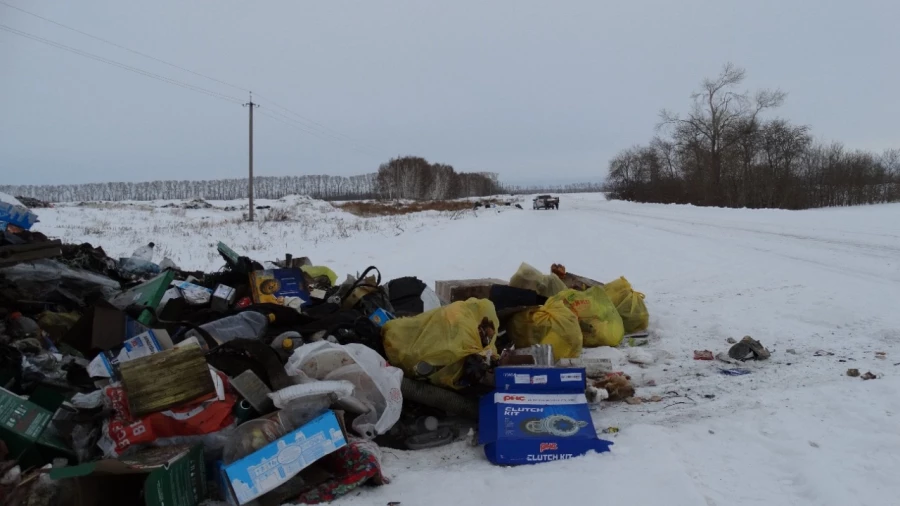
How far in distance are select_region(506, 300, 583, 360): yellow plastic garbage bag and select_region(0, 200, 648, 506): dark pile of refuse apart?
0.01m

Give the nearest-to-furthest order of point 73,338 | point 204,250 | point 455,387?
point 455,387, point 73,338, point 204,250

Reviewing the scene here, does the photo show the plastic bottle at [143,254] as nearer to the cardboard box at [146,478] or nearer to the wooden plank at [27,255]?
the wooden plank at [27,255]

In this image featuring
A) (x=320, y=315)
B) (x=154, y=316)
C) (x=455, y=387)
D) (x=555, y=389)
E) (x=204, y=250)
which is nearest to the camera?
(x=555, y=389)

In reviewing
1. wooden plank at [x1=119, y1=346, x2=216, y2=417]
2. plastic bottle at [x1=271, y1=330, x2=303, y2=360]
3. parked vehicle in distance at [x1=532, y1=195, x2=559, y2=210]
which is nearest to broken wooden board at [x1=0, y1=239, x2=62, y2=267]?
plastic bottle at [x1=271, y1=330, x2=303, y2=360]

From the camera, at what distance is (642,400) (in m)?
3.24

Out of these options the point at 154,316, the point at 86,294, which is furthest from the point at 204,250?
the point at 154,316

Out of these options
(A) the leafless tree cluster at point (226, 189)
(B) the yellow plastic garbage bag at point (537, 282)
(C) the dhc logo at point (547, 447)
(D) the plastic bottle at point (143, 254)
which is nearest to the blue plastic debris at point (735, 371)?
(B) the yellow plastic garbage bag at point (537, 282)

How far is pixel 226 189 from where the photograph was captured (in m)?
125

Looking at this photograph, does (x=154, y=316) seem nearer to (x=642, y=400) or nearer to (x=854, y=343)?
(x=642, y=400)

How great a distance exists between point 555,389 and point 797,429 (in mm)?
1244

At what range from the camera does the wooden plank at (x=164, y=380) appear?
2.24 meters

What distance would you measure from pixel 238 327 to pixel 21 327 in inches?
51.8

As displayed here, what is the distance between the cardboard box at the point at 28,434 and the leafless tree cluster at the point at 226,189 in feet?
367

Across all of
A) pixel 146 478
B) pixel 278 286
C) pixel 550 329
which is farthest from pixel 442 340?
pixel 278 286
